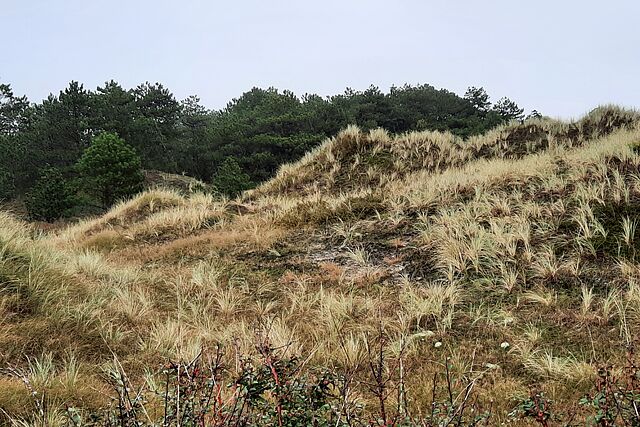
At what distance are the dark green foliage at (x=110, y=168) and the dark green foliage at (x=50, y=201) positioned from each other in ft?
5.22

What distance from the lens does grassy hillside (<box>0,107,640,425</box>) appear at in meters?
2.90

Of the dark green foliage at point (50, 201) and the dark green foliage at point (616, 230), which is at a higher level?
the dark green foliage at point (50, 201)

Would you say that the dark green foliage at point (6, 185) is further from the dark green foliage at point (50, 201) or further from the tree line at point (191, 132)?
the dark green foliage at point (50, 201)

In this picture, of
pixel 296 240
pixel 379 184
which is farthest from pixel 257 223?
pixel 379 184

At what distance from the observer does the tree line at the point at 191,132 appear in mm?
32469

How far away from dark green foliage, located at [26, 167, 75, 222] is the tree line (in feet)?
4.93

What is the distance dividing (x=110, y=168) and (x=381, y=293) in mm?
23779

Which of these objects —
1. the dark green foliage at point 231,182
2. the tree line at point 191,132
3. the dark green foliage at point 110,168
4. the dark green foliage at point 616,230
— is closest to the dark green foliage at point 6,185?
the tree line at point 191,132

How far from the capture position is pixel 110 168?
2436 cm

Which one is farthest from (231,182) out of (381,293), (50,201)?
(381,293)

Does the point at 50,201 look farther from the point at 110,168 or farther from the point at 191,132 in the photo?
the point at 191,132

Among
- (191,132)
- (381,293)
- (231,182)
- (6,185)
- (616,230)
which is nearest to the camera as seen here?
(381,293)

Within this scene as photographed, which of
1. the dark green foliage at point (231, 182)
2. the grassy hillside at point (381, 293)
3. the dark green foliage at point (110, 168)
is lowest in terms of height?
the grassy hillside at point (381, 293)

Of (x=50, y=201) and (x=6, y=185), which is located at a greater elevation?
(x=6, y=185)
